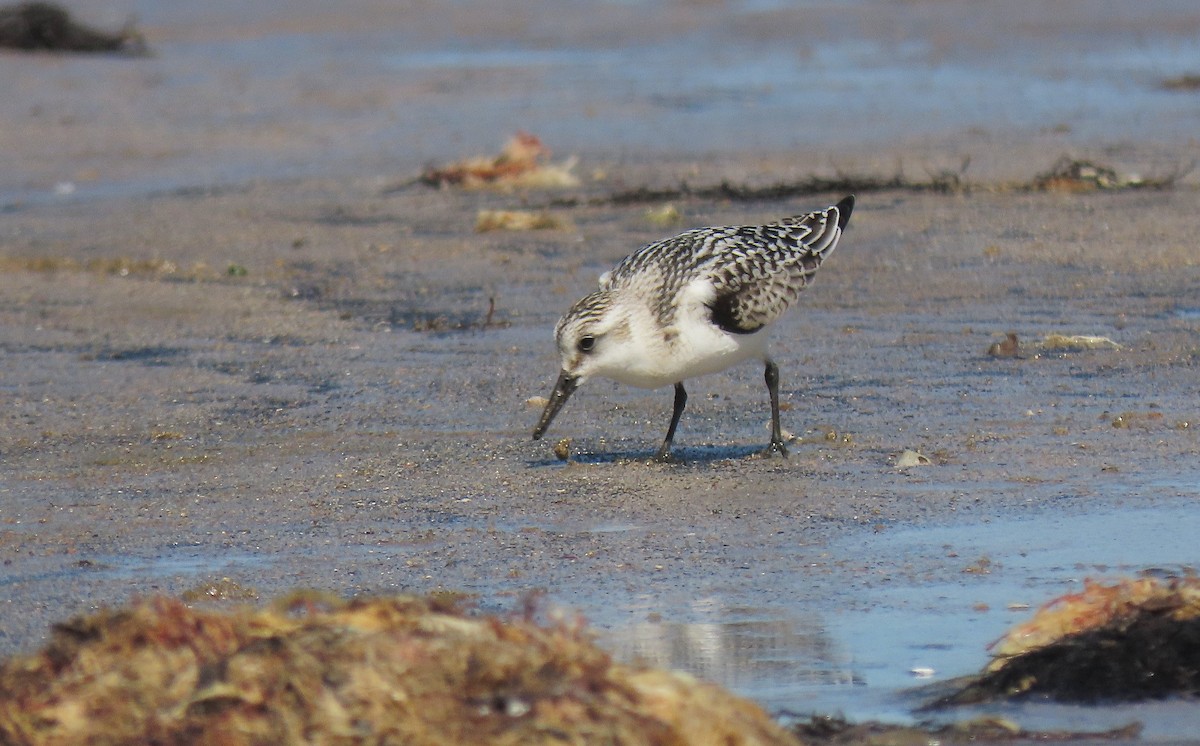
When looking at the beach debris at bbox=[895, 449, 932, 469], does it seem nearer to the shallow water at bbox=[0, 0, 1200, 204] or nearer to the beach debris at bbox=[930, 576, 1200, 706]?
the beach debris at bbox=[930, 576, 1200, 706]

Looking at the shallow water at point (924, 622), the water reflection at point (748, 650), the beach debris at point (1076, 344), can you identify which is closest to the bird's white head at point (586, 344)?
the shallow water at point (924, 622)

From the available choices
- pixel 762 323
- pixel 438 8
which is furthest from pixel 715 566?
pixel 438 8

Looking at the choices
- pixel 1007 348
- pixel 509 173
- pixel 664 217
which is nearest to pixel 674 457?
pixel 1007 348

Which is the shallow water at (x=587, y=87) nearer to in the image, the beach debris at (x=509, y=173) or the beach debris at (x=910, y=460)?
the beach debris at (x=509, y=173)

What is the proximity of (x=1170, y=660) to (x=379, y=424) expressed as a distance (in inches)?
153

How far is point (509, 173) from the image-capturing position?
13891 mm

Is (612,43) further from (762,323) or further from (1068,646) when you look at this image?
(1068,646)

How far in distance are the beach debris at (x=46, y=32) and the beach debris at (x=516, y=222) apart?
13546 mm

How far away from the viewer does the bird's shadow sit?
6980 mm

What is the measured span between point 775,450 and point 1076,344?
2.09 meters

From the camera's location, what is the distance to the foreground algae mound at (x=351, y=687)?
138 inches

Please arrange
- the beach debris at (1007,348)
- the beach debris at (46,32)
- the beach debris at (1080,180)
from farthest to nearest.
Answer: the beach debris at (46,32) → the beach debris at (1080,180) → the beach debris at (1007,348)

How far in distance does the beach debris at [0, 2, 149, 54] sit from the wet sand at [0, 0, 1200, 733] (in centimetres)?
1164

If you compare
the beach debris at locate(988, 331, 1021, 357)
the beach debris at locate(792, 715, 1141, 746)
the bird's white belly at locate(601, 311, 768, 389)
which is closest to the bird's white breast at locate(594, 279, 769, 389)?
the bird's white belly at locate(601, 311, 768, 389)
